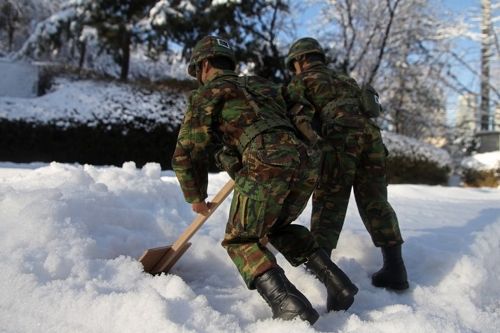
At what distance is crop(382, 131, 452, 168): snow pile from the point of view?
1191cm

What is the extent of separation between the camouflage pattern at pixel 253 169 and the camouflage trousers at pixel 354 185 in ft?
1.80

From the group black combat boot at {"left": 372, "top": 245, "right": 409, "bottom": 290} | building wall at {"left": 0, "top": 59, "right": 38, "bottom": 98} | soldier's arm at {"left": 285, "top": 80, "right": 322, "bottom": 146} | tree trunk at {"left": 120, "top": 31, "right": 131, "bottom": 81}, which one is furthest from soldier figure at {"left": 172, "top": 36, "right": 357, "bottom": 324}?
building wall at {"left": 0, "top": 59, "right": 38, "bottom": 98}

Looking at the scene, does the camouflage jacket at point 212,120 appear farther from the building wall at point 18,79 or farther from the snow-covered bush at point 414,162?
the building wall at point 18,79

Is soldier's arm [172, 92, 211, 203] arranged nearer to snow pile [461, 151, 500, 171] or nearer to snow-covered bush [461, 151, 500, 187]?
snow-covered bush [461, 151, 500, 187]

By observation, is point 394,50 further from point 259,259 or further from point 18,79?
point 259,259

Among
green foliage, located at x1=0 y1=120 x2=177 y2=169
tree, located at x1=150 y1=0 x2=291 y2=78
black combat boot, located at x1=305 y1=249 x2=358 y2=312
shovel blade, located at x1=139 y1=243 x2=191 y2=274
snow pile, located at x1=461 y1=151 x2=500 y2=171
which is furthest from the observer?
snow pile, located at x1=461 y1=151 x2=500 y2=171

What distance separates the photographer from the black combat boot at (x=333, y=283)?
2.37 metres

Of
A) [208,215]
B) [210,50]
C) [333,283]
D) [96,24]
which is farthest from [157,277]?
[96,24]

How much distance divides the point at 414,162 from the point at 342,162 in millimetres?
9601

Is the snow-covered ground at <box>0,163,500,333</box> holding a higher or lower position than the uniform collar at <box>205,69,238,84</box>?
lower

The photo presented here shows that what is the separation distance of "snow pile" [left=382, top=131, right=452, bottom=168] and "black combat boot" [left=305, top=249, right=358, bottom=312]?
31.8 feet

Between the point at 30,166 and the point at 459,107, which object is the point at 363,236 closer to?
the point at 30,166

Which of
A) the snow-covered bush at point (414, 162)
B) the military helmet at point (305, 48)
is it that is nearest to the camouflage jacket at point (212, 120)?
the military helmet at point (305, 48)

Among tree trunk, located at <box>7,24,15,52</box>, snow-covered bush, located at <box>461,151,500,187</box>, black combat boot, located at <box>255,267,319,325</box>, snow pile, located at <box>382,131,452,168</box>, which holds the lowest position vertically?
black combat boot, located at <box>255,267,319,325</box>
